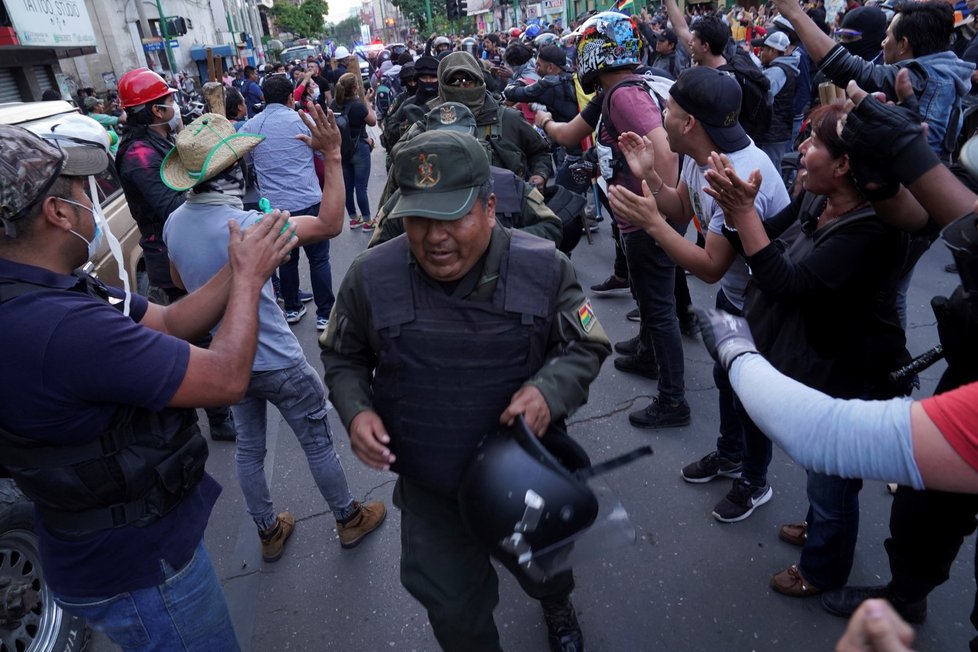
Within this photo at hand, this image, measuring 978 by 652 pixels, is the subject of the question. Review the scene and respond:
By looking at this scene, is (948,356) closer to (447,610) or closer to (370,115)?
(447,610)

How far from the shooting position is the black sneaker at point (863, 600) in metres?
2.37

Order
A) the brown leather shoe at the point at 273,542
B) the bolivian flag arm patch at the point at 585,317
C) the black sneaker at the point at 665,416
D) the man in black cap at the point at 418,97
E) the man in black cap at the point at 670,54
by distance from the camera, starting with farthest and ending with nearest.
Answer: the man in black cap at the point at 670,54
the man in black cap at the point at 418,97
the black sneaker at the point at 665,416
the brown leather shoe at the point at 273,542
the bolivian flag arm patch at the point at 585,317

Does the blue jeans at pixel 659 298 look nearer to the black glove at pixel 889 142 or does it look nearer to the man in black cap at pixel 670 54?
the black glove at pixel 889 142

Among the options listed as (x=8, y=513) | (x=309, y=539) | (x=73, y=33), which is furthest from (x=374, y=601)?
(x=73, y=33)

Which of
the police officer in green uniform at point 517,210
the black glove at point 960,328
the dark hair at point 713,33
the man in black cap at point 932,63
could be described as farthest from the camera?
the dark hair at point 713,33

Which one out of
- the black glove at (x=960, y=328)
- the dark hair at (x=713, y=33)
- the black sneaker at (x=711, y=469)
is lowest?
the black sneaker at (x=711, y=469)

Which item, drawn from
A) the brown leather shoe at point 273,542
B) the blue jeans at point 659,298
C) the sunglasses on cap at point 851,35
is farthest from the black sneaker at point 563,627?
the sunglasses on cap at point 851,35

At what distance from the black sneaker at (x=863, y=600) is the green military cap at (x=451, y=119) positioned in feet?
9.33

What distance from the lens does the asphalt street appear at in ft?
8.30

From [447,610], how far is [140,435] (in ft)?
3.47

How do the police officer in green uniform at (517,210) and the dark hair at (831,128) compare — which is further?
the police officer in green uniform at (517,210)

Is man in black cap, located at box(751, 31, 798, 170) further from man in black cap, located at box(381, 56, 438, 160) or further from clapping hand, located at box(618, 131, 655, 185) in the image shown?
clapping hand, located at box(618, 131, 655, 185)

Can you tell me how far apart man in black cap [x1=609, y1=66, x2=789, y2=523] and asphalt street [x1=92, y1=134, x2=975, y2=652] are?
258mm

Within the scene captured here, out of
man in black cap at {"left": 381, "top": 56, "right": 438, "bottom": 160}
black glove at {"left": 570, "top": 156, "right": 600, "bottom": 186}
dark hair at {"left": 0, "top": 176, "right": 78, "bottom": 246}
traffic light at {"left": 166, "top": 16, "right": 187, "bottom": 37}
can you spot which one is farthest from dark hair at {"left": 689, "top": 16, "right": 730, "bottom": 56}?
traffic light at {"left": 166, "top": 16, "right": 187, "bottom": 37}
